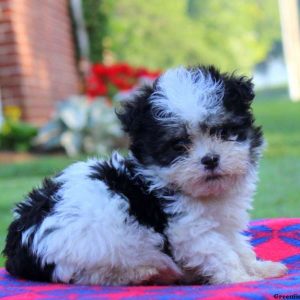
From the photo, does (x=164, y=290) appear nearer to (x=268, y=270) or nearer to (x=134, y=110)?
(x=268, y=270)

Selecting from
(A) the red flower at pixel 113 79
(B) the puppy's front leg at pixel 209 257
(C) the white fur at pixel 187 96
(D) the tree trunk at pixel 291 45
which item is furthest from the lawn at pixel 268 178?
(D) the tree trunk at pixel 291 45

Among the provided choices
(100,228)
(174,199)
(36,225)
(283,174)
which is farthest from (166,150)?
(283,174)

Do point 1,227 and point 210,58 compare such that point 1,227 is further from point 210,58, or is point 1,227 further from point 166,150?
point 210,58

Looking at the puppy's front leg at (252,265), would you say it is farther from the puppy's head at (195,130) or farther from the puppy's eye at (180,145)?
the puppy's eye at (180,145)

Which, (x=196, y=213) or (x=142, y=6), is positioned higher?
(x=142, y=6)

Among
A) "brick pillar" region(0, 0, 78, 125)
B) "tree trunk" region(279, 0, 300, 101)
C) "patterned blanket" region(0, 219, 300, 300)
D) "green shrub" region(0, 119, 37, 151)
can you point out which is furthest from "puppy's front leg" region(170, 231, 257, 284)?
"tree trunk" region(279, 0, 300, 101)
